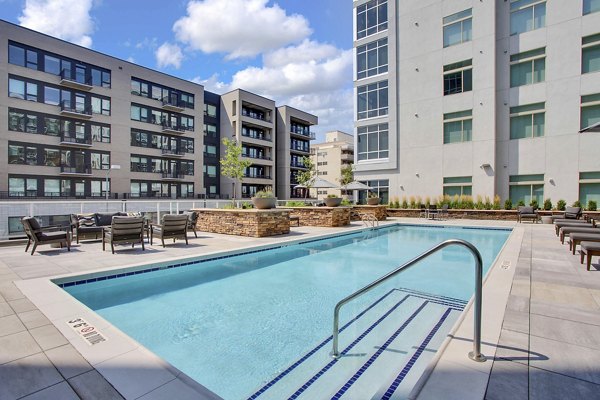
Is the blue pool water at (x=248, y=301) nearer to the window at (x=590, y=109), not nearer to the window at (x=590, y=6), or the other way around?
the window at (x=590, y=109)

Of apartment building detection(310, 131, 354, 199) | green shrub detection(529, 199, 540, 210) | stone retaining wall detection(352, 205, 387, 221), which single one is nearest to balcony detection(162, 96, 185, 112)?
stone retaining wall detection(352, 205, 387, 221)

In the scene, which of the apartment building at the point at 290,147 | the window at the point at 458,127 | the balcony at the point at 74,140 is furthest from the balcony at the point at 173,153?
the window at the point at 458,127

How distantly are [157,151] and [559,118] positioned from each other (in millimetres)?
35524

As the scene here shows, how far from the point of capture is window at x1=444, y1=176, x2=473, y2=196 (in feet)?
66.1

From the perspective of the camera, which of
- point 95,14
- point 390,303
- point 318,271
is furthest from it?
point 95,14

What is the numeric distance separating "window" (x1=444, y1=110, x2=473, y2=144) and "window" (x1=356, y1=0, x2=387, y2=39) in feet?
29.0

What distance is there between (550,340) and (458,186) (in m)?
19.4

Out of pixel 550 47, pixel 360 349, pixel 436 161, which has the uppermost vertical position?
pixel 550 47

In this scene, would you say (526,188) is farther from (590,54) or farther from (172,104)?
(172,104)

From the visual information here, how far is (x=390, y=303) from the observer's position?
17.1 feet

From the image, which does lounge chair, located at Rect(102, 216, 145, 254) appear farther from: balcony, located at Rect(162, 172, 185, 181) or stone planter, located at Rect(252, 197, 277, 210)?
balcony, located at Rect(162, 172, 185, 181)

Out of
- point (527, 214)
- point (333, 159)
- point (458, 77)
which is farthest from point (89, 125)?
point (333, 159)

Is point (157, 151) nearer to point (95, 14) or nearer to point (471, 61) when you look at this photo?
point (95, 14)

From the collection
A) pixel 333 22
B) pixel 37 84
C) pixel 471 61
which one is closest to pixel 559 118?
pixel 471 61
